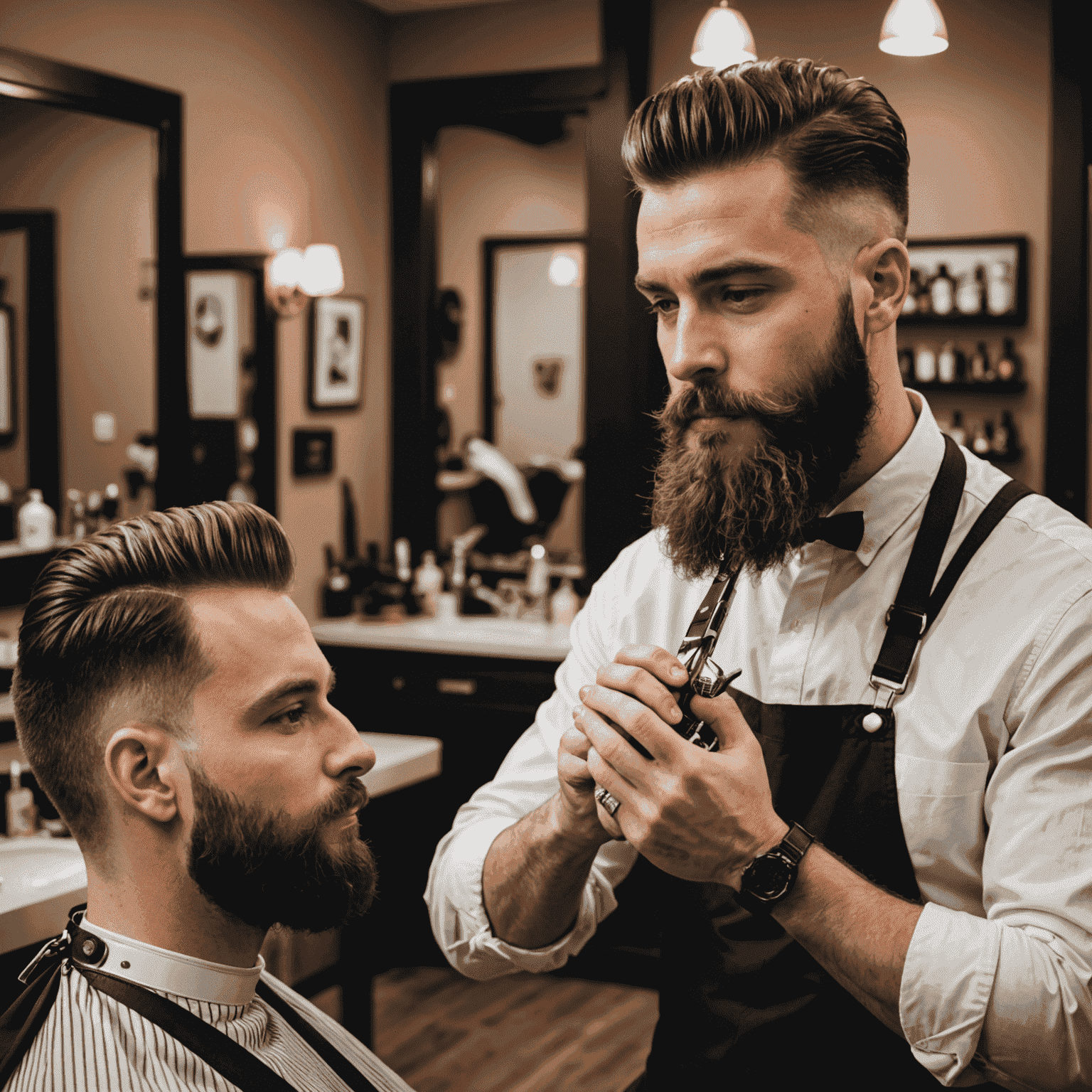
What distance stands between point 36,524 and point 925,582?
269 cm

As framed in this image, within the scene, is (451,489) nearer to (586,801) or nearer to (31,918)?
(31,918)

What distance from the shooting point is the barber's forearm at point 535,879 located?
54.5 inches

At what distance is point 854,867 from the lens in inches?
52.6

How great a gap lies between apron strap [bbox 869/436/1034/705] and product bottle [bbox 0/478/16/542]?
2616 mm

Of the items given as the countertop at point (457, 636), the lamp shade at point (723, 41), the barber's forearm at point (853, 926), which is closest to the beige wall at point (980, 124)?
the lamp shade at point (723, 41)

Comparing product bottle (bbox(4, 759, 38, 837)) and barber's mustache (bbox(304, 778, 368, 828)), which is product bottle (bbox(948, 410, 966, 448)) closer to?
product bottle (bbox(4, 759, 38, 837))

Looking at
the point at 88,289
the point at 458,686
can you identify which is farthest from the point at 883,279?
the point at 458,686

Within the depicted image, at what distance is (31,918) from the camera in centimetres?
220

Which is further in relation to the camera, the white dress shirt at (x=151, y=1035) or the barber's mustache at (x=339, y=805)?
the barber's mustache at (x=339, y=805)

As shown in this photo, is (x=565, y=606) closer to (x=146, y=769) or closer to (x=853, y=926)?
(x=146, y=769)

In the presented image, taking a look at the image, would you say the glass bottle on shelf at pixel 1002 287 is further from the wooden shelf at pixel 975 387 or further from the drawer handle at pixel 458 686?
the drawer handle at pixel 458 686

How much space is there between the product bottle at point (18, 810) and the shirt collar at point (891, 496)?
2.16 meters

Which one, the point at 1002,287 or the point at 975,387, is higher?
the point at 1002,287

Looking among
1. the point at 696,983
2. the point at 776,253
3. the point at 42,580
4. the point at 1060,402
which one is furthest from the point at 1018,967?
the point at 1060,402
